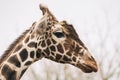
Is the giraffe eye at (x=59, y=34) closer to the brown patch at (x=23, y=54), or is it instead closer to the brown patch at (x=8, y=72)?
the brown patch at (x=23, y=54)

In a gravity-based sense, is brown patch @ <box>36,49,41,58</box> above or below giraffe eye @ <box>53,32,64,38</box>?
below

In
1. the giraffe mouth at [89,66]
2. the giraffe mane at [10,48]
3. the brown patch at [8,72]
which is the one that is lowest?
the giraffe mouth at [89,66]

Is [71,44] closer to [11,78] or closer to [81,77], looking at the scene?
[11,78]

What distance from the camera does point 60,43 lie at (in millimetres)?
4359

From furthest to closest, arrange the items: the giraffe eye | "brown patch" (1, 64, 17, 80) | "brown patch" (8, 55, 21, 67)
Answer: the giraffe eye < "brown patch" (8, 55, 21, 67) < "brown patch" (1, 64, 17, 80)

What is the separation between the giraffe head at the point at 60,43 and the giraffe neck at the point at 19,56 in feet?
0.21

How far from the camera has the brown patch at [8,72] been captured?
4.10 meters

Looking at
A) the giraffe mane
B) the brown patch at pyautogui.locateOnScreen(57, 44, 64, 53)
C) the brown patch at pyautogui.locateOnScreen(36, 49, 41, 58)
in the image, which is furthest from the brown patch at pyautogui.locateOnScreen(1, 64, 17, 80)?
the brown patch at pyautogui.locateOnScreen(57, 44, 64, 53)

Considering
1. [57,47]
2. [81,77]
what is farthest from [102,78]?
[57,47]

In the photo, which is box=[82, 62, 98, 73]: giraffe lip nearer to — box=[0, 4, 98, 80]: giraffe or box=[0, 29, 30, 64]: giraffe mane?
box=[0, 4, 98, 80]: giraffe

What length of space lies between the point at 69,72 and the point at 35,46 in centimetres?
882

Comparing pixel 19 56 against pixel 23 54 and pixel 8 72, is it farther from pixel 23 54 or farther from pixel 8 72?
pixel 8 72

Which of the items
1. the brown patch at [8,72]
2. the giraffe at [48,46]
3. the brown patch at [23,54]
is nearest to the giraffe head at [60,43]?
the giraffe at [48,46]

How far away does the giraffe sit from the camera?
423cm
